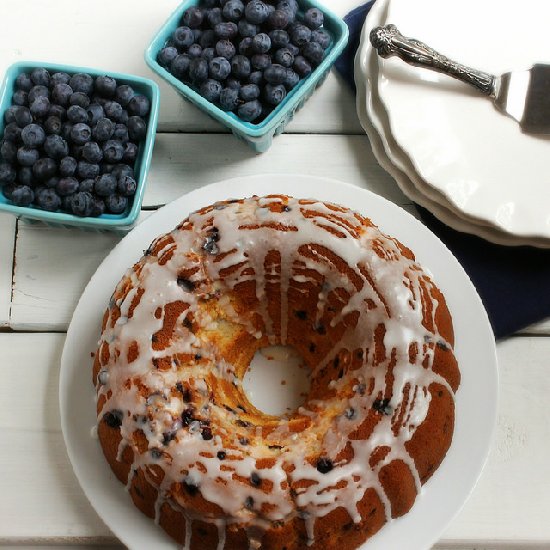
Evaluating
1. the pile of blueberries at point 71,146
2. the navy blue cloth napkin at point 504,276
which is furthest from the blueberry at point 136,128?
the navy blue cloth napkin at point 504,276

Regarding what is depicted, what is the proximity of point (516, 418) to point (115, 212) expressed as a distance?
0.77 metres

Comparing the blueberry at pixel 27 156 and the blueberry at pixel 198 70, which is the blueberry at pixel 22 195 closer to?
the blueberry at pixel 27 156

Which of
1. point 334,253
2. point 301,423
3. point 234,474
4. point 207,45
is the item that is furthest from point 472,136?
point 234,474

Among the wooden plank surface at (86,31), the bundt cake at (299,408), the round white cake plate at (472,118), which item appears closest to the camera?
the bundt cake at (299,408)

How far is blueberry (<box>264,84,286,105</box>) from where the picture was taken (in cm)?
122

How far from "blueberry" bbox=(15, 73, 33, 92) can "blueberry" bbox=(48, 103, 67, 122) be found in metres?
0.06

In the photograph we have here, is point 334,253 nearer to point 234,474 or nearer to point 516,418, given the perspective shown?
point 234,474

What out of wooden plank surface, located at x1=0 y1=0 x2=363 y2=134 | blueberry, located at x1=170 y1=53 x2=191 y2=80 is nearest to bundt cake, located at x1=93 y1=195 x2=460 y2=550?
blueberry, located at x1=170 y1=53 x2=191 y2=80

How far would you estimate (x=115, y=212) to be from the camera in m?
1.22

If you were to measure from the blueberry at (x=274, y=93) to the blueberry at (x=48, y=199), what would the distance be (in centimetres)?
39

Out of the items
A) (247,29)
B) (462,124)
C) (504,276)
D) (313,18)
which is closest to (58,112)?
(247,29)

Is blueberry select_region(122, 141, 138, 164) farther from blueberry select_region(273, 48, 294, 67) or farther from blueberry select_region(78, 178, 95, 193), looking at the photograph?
blueberry select_region(273, 48, 294, 67)

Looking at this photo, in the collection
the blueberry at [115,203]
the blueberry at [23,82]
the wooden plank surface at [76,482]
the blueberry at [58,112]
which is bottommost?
the wooden plank surface at [76,482]

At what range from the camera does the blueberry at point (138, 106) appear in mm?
1241
